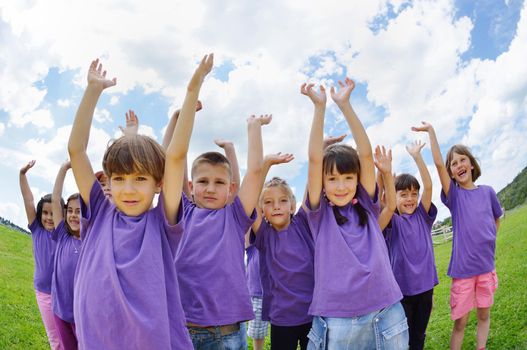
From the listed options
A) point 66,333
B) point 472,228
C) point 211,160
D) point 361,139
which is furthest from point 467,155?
point 66,333

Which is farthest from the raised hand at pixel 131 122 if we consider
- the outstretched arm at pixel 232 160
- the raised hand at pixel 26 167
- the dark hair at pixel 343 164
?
the raised hand at pixel 26 167

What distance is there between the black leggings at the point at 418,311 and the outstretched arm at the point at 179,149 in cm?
369

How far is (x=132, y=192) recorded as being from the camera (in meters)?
3.02

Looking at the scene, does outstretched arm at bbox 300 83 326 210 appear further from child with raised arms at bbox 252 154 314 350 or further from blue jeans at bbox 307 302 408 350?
blue jeans at bbox 307 302 408 350

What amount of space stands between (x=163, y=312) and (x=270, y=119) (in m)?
2.16

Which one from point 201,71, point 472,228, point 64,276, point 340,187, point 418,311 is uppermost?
point 201,71

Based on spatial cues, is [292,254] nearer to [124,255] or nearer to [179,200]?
[179,200]

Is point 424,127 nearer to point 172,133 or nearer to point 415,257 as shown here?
point 415,257

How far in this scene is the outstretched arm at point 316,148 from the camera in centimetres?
374

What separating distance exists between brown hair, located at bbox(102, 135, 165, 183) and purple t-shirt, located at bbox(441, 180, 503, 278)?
4522 mm

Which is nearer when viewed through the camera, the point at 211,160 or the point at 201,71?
the point at 201,71

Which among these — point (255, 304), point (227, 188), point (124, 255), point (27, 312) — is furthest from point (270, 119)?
point (27, 312)

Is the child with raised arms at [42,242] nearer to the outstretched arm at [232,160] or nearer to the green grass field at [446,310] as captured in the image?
the green grass field at [446,310]

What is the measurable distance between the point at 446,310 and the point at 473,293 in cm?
392
